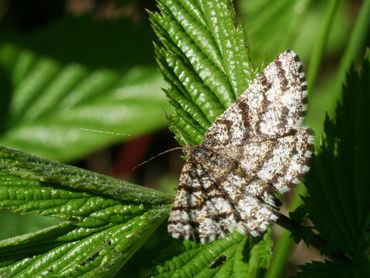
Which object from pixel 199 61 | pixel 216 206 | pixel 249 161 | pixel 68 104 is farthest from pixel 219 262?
pixel 68 104

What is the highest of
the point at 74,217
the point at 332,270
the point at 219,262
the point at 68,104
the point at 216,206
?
the point at 68,104

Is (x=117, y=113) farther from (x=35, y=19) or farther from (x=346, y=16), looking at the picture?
(x=346, y=16)

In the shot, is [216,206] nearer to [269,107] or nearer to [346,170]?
[269,107]

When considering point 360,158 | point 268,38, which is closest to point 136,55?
point 268,38

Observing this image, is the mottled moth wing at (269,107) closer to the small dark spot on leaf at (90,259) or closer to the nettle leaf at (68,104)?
the small dark spot on leaf at (90,259)

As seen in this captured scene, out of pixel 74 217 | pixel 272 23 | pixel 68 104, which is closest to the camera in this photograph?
pixel 74 217

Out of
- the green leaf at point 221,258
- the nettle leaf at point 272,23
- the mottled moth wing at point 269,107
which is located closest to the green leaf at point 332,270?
the green leaf at point 221,258
